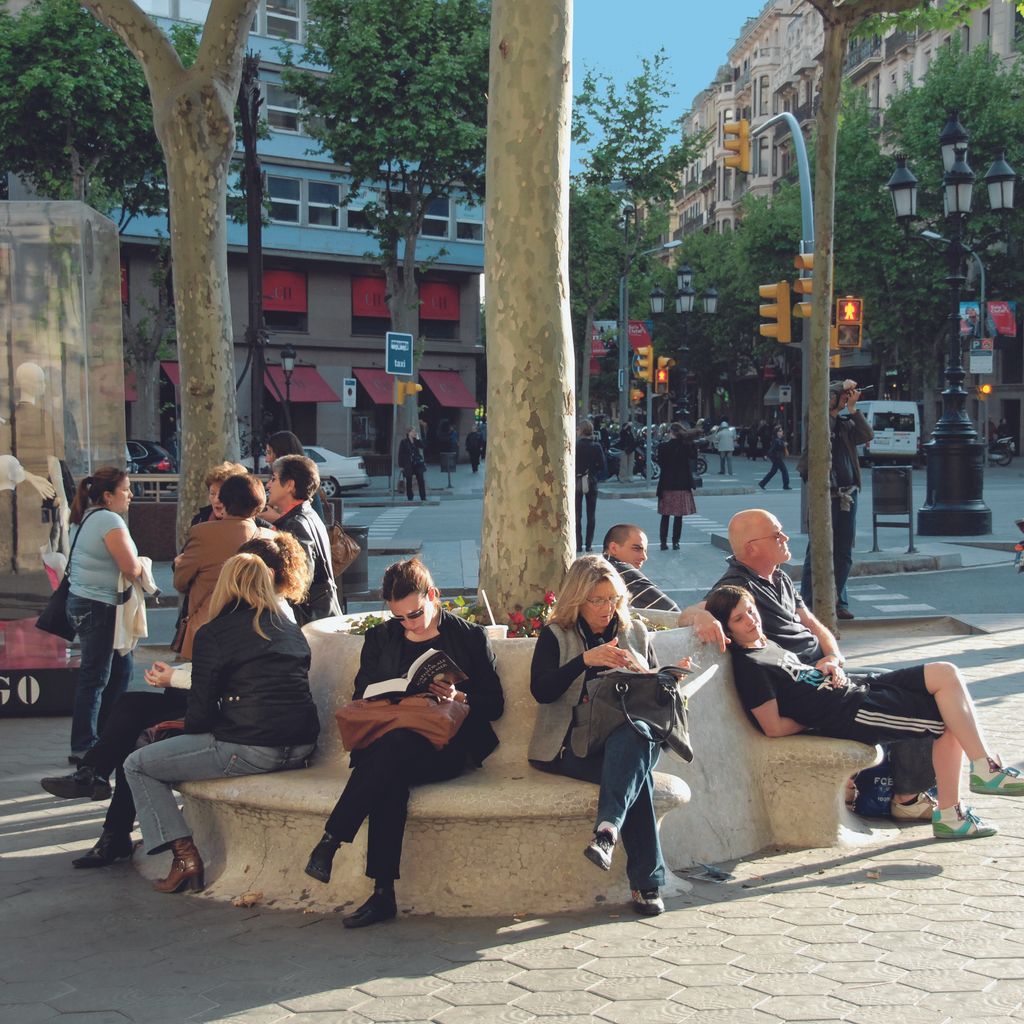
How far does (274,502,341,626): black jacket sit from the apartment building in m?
37.1

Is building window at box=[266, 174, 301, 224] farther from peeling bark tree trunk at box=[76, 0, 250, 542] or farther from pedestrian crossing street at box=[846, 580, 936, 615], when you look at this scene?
peeling bark tree trunk at box=[76, 0, 250, 542]

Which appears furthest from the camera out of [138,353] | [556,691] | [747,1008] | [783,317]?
[138,353]

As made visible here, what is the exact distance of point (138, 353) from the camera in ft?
131

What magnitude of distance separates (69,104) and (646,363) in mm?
17442

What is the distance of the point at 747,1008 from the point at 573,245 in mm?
46739

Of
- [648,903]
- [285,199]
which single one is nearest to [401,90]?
[285,199]

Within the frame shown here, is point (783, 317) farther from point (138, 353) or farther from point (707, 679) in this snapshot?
point (138, 353)

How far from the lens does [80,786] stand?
22.8 ft

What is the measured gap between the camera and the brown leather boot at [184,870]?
543 centimetres

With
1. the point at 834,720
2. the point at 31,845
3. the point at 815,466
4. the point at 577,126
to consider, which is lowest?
the point at 31,845

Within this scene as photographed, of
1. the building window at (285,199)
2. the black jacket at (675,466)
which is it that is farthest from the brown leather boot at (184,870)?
the building window at (285,199)

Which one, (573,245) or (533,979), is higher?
(573,245)

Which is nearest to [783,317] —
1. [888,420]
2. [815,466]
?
[815,466]

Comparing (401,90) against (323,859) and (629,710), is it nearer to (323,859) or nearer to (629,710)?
(629,710)
